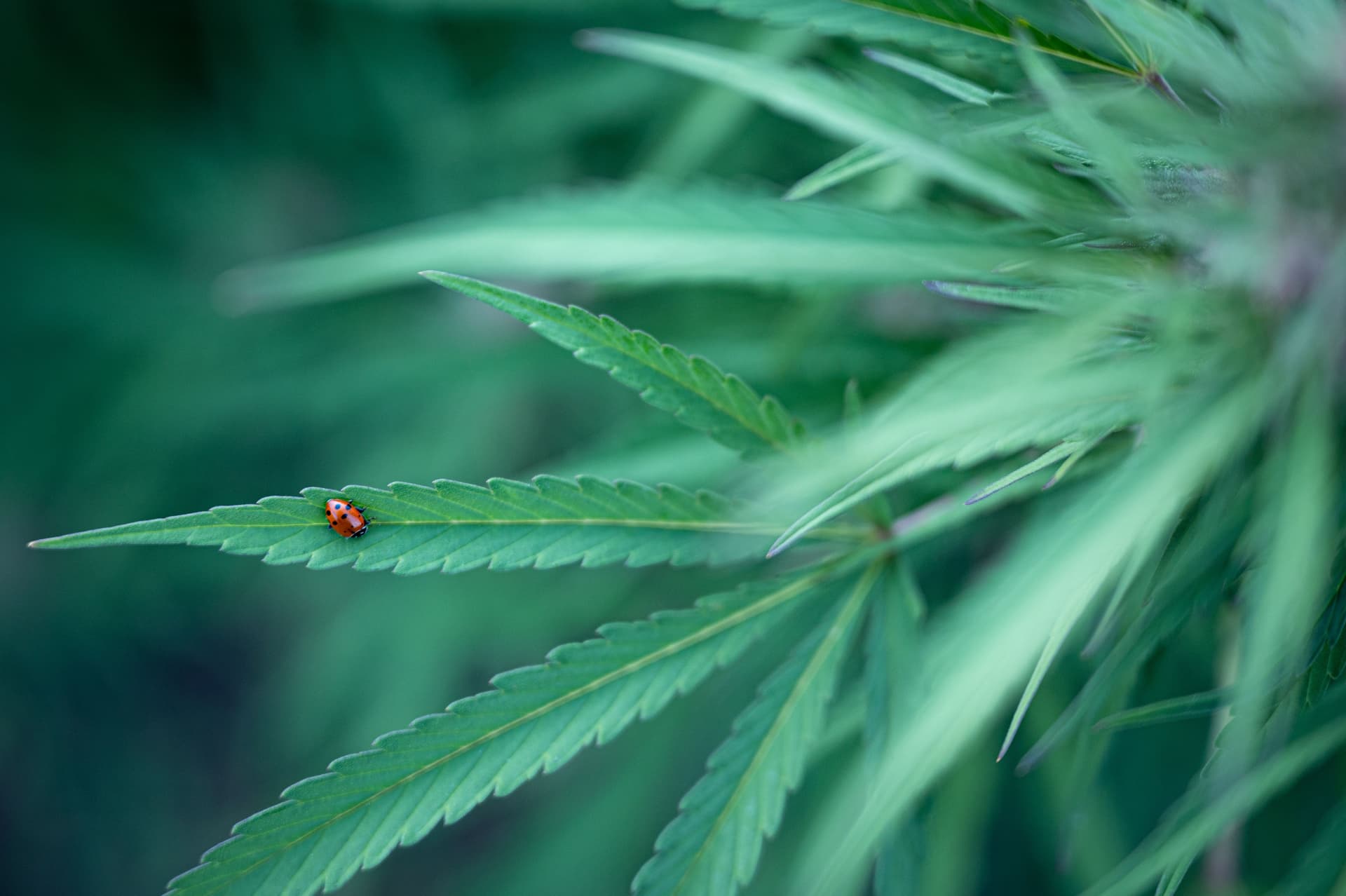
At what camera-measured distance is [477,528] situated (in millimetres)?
424

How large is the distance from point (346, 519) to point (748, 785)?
24 centimetres

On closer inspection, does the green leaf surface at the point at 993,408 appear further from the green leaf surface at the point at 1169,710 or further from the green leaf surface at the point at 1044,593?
the green leaf surface at the point at 1169,710

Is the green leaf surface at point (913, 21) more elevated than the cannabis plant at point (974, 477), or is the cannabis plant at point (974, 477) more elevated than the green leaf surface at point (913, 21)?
the green leaf surface at point (913, 21)

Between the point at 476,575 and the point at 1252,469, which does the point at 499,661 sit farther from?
the point at 1252,469

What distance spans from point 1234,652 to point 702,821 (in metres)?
0.37

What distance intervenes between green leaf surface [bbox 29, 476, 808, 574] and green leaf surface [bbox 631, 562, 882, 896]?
0.24ft

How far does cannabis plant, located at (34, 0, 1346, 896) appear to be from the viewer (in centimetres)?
32

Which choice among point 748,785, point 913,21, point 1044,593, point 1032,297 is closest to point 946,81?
point 913,21

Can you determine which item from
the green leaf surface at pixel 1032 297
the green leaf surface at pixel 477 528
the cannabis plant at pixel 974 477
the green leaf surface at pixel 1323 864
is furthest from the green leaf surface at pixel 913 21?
the green leaf surface at pixel 1323 864

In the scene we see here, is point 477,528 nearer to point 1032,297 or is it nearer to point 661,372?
point 661,372

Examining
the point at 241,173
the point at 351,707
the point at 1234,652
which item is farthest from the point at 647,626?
the point at 241,173

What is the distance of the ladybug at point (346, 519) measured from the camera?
388 millimetres

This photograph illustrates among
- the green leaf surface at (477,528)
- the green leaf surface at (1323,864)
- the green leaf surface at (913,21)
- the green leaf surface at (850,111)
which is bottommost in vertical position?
the green leaf surface at (1323,864)

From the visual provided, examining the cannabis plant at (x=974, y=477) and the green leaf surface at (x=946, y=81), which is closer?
the cannabis plant at (x=974, y=477)
